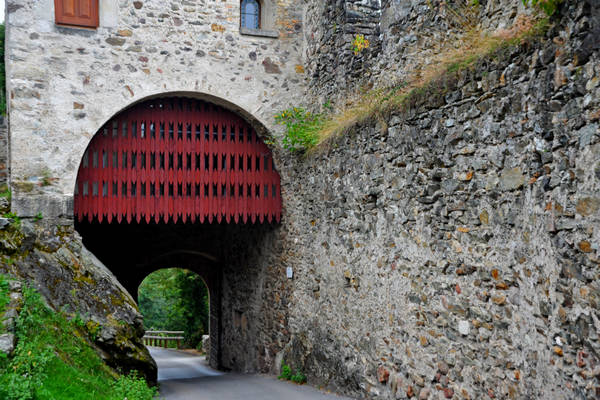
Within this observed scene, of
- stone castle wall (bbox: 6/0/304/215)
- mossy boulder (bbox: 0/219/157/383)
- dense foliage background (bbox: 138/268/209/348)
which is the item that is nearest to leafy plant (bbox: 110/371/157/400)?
mossy boulder (bbox: 0/219/157/383)

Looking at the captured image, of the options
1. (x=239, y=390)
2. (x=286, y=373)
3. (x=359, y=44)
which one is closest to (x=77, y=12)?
(x=359, y=44)

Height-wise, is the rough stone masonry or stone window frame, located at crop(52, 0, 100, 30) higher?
stone window frame, located at crop(52, 0, 100, 30)

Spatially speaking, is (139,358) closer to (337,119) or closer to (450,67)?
(337,119)

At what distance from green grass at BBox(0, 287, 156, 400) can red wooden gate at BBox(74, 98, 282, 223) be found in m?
2.05

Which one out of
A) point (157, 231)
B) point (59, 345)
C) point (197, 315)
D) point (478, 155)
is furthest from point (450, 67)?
point (197, 315)

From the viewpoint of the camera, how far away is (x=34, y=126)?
6688 mm

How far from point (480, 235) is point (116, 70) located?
16.9 feet

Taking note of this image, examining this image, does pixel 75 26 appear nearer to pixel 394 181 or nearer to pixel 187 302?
pixel 394 181

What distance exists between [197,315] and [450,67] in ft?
46.3

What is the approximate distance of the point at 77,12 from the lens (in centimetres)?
690

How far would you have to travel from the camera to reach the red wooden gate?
7.25 metres

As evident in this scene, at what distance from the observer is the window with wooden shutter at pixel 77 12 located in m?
6.82

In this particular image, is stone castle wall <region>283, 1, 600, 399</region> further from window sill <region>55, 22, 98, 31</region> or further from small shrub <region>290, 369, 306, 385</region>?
window sill <region>55, 22, 98, 31</region>

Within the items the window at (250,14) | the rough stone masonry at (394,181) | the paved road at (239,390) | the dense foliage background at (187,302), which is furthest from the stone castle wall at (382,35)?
the dense foliage background at (187,302)
